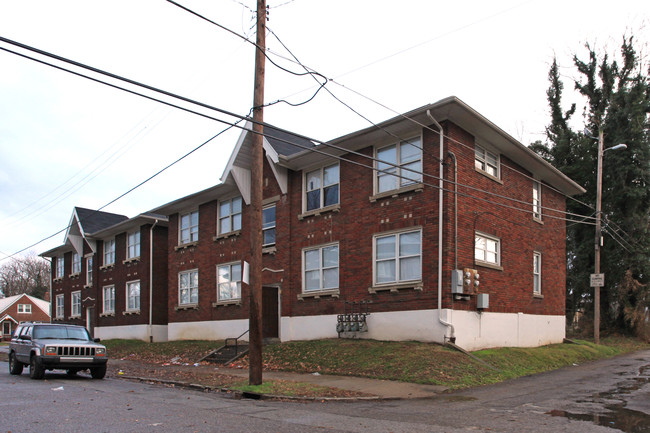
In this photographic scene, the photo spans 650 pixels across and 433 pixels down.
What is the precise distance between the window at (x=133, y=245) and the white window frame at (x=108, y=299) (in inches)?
120

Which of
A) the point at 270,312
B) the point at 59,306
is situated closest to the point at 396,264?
the point at 270,312

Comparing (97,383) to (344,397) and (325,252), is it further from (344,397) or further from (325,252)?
(325,252)

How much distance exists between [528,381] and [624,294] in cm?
1730

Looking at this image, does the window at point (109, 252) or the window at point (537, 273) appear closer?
the window at point (537, 273)

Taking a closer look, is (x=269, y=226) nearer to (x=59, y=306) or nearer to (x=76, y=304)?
(x=76, y=304)

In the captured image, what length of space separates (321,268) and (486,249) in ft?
20.1

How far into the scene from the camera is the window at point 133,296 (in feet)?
108

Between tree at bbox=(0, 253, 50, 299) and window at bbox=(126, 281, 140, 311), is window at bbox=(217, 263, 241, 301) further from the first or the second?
tree at bbox=(0, 253, 50, 299)

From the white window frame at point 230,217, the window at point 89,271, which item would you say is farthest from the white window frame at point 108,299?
the white window frame at point 230,217

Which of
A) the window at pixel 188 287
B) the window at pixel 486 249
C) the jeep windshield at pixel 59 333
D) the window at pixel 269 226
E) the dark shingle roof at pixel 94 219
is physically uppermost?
the dark shingle roof at pixel 94 219

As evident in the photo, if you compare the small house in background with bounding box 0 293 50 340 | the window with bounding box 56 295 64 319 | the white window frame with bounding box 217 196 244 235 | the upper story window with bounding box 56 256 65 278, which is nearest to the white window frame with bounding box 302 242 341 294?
the white window frame with bounding box 217 196 244 235

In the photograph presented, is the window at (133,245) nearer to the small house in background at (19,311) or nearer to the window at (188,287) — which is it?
the window at (188,287)

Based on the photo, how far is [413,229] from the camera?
719 inches

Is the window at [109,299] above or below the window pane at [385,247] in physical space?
below
